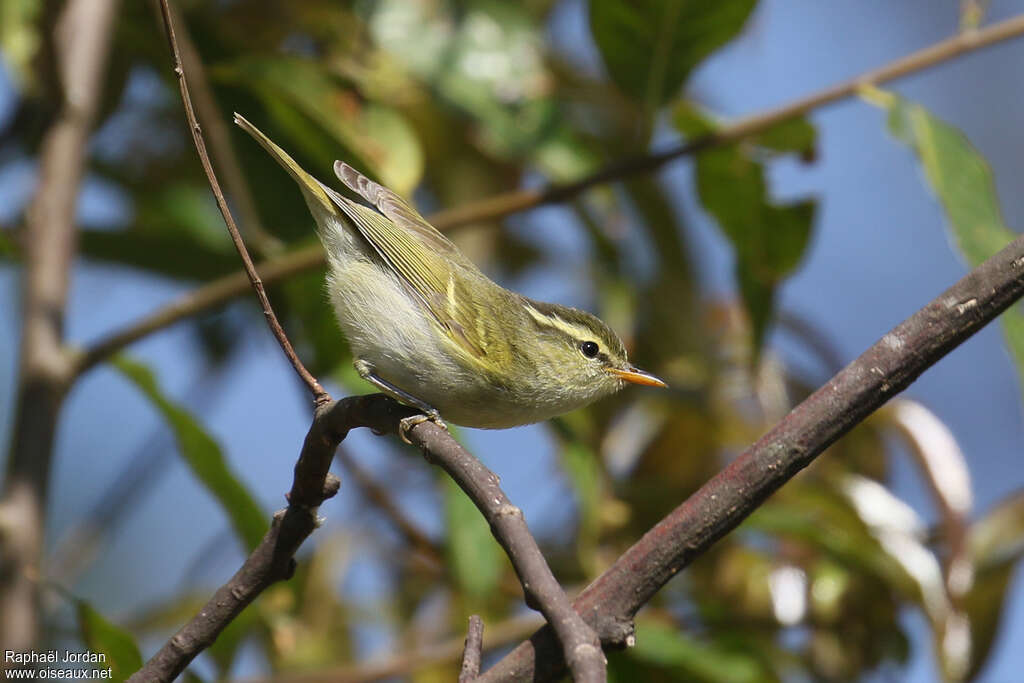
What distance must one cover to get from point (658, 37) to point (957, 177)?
3.10 ft

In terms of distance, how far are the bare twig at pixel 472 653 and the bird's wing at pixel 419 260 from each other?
149 cm

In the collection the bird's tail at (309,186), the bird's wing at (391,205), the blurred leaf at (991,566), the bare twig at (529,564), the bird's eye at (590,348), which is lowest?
the blurred leaf at (991,566)

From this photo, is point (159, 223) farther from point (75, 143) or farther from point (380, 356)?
point (380, 356)

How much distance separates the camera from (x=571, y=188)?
296 centimetres

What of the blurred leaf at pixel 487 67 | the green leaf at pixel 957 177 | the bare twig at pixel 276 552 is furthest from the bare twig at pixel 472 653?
the blurred leaf at pixel 487 67

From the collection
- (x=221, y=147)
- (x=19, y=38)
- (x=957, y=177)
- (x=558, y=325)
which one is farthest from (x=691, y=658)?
(x=19, y=38)

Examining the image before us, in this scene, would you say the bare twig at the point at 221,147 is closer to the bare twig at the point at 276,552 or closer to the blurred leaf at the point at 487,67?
the blurred leaf at the point at 487,67

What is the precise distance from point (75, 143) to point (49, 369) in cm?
71

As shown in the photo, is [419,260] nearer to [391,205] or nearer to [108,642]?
[391,205]

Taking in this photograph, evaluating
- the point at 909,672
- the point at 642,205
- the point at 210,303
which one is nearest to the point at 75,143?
the point at 210,303

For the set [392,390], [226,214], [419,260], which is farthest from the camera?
[419,260]

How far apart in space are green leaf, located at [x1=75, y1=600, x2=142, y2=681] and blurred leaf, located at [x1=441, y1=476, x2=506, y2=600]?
4.08ft

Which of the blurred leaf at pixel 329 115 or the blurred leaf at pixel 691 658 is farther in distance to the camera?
the blurred leaf at pixel 329 115

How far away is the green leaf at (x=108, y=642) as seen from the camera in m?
2.12
